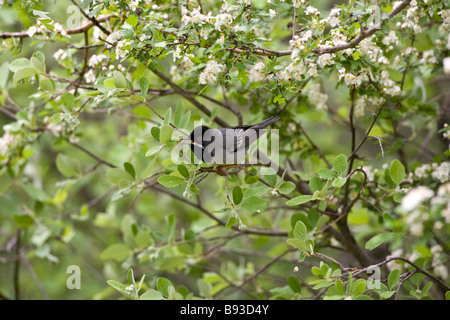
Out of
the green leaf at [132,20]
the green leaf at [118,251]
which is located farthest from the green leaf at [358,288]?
the green leaf at [118,251]

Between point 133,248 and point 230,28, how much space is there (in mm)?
1438

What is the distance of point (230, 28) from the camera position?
5.67 feet

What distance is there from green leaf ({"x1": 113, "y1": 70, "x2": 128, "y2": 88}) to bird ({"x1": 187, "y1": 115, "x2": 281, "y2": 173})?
32 cm

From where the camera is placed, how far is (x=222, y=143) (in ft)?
6.32

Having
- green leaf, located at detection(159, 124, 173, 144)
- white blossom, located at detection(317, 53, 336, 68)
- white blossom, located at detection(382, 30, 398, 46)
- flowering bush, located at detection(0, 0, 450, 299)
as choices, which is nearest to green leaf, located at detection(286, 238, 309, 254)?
flowering bush, located at detection(0, 0, 450, 299)

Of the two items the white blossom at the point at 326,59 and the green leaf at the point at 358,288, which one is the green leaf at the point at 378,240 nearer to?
the green leaf at the point at 358,288

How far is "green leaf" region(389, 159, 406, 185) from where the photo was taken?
6.04ft

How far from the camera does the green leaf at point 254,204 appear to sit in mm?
1770

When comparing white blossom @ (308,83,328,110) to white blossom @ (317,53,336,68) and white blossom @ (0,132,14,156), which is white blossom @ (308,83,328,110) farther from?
white blossom @ (0,132,14,156)

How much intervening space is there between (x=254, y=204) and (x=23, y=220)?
5.62 feet

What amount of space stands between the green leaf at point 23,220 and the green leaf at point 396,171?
212cm

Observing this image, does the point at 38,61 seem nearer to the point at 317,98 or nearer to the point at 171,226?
the point at 171,226
